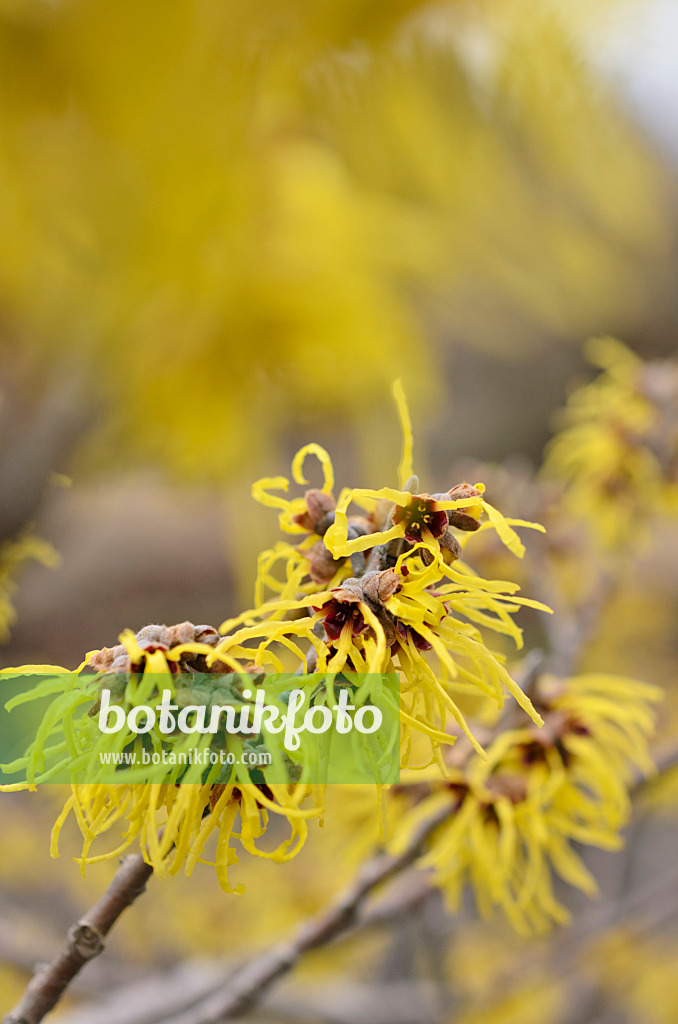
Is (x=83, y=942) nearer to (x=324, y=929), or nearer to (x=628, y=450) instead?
(x=324, y=929)

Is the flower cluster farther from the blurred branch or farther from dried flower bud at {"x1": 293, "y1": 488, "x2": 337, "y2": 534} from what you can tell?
the blurred branch

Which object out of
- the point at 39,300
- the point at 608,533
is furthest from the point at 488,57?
the point at 608,533

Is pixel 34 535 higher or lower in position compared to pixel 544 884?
higher

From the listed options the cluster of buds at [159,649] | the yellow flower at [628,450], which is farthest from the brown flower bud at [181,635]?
the yellow flower at [628,450]

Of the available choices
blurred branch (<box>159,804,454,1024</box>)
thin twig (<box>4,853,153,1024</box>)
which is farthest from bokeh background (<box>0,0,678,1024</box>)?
thin twig (<box>4,853,153,1024</box>)

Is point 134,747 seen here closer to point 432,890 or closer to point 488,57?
point 432,890

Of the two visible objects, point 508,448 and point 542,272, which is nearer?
point 508,448
